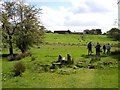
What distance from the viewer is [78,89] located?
2014cm

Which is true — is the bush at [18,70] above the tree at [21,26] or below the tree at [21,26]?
below

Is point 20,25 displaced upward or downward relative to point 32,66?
upward

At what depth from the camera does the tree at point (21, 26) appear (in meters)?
52.5

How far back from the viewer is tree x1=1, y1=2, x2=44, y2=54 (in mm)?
52531

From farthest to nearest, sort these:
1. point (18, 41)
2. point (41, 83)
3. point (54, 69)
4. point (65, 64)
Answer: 1. point (18, 41)
2. point (65, 64)
3. point (54, 69)
4. point (41, 83)

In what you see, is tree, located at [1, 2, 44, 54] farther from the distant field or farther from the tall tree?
the distant field

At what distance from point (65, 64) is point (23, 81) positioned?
8.63m

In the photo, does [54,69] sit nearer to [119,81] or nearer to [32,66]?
[32,66]

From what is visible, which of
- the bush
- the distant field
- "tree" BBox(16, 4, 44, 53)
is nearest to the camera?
the bush

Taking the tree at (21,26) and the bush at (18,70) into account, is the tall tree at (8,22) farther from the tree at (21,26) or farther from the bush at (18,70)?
the bush at (18,70)

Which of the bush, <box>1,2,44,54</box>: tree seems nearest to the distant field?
<box>1,2,44,54</box>: tree

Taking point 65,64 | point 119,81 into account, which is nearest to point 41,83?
point 119,81

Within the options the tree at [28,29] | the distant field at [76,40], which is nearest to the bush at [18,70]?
the tree at [28,29]

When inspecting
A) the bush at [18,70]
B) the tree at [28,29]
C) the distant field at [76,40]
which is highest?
the tree at [28,29]
